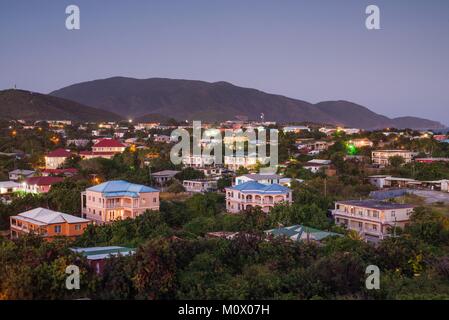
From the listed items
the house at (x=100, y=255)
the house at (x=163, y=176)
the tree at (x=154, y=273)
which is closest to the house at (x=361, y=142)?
the house at (x=163, y=176)

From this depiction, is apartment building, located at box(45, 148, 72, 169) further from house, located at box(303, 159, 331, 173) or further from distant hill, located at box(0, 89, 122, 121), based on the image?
distant hill, located at box(0, 89, 122, 121)

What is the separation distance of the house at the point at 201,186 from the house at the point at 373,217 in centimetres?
1125

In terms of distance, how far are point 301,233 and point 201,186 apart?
1648cm

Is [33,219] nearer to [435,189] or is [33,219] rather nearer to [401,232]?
[401,232]

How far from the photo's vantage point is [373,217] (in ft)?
78.7

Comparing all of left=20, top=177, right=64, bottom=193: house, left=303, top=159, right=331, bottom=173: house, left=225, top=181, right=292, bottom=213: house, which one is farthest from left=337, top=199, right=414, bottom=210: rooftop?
left=20, top=177, right=64, bottom=193: house

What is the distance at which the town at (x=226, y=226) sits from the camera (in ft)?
41.4

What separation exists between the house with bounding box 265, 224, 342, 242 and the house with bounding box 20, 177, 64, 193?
15.9 metres

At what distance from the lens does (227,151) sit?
5128 cm

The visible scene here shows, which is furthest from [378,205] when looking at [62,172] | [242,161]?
[242,161]

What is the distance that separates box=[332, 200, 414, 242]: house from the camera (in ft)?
77.2

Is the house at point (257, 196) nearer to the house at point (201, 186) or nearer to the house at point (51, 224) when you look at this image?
the house at point (201, 186)

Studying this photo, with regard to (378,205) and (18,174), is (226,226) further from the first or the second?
(18,174)
